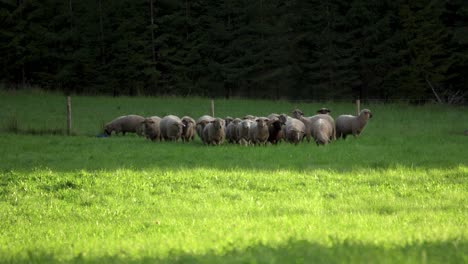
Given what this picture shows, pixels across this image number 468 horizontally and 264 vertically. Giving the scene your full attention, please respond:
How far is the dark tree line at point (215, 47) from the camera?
50156mm

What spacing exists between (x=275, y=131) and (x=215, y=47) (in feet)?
106

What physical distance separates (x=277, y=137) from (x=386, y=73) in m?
30.0

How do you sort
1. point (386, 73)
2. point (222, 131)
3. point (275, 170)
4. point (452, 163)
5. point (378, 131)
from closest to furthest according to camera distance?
point (275, 170)
point (452, 163)
point (222, 131)
point (378, 131)
point (386, 73)

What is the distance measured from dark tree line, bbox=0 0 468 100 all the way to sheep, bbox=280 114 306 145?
→ 26481 millimetres

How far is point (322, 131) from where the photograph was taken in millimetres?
22375

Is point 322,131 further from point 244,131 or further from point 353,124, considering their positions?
point 353,124

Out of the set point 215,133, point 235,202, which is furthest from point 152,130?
point 235,202

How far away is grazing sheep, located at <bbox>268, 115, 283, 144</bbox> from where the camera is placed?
2362 centimetres

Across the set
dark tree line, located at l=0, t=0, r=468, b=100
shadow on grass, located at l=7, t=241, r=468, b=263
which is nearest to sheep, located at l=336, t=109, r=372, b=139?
shadow on grass, located at l=7, t=241, r=468, b=263

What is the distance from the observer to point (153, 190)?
12266 mm

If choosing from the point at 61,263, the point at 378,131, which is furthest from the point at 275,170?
the point at 378,131

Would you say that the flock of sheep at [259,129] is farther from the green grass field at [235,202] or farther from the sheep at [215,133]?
the green grass field at [235,202]

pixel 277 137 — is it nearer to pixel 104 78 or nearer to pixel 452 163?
pixel 452 163

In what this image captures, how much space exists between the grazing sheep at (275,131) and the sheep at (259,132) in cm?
79
